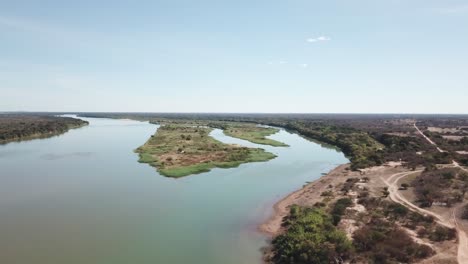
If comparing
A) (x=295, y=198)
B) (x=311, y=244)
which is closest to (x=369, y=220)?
(x=311, y=244)

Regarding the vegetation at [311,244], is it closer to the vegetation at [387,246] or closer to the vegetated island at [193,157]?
the vegetation at [387,246]

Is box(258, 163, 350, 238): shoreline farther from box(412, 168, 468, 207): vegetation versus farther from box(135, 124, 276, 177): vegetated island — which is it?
box(135, 124, 276, 177): vegetated island

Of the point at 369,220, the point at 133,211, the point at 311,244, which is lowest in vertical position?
the point at 133,211

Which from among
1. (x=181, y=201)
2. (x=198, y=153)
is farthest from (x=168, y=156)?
(x=181, y=201)

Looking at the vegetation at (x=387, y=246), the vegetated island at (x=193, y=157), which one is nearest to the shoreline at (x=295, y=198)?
the vegetation at (x=387, y=246)

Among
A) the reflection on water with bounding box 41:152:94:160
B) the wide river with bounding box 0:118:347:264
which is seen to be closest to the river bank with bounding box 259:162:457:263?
the wide river with bounding box 0:118:347:264

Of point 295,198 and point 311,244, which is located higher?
point 311,244

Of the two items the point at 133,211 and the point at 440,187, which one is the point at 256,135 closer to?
the point at 440,187

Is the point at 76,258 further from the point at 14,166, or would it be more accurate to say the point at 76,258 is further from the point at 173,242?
the point at 14,166
